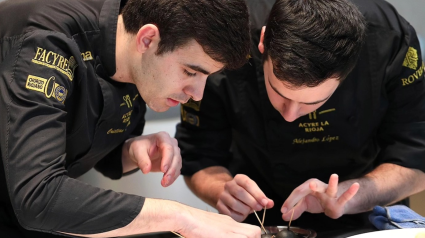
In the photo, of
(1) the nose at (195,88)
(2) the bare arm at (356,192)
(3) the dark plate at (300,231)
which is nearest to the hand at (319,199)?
(2) the bare arm at (356,192)

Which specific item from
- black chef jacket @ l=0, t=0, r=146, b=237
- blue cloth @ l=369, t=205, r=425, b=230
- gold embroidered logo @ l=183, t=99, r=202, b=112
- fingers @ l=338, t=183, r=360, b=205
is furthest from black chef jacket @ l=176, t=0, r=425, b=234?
black chef jacket @ l=0, t=0, r=146, b=237

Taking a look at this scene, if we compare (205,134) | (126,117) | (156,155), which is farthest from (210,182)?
(126,117)

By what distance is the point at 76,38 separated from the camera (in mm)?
1104

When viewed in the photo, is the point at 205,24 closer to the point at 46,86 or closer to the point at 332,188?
the point at 46,86

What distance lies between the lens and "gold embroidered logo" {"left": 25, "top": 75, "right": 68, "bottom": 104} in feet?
3.14

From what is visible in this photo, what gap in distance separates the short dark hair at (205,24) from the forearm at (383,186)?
0.51 meters

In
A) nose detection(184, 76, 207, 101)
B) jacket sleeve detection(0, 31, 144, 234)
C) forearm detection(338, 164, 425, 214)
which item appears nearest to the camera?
jacket sleeve detection(0, 31, 144, 234)

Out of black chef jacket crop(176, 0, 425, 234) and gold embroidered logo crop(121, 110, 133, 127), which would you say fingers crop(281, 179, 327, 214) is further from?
gold embroidered logo crop(121, 110, 133, 127)

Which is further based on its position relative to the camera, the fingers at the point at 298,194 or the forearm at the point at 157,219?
the fingers at the point at 298,194

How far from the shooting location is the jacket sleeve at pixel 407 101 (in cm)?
146

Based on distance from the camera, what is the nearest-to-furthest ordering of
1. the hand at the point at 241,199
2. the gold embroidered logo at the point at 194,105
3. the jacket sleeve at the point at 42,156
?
the jacket sleeve at the point at 42,156 → the hand at the point at 241,199 → the gold embroidered logo at the point at 194,105

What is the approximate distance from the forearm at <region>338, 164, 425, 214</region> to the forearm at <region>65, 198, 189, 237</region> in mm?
522

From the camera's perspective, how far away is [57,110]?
0.97 m

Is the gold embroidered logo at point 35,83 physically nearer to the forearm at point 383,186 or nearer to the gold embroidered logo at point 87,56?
the gold embroidered logo at point 87,56
